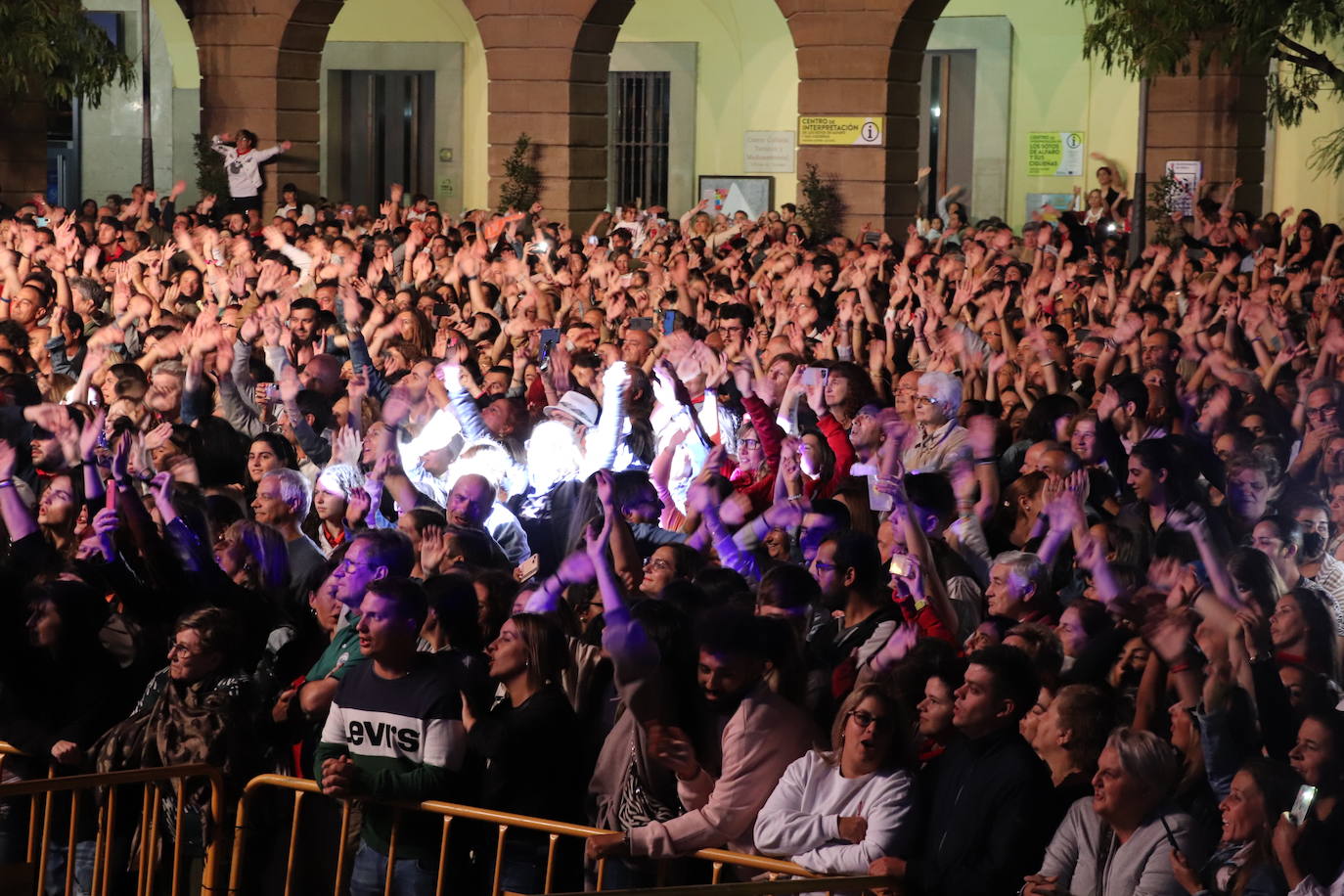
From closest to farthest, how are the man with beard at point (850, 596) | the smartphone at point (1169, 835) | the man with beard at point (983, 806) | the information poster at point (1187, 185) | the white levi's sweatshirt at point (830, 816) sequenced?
the smartphone at point (1169, 835) < the man with beard at point (983, 806) < the white levi's sweatshirt at point (830, 816) < the man with beard at point (850, 596) < the information poster at point (1187, 185)

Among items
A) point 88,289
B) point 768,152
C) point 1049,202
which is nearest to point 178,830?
point 88,289

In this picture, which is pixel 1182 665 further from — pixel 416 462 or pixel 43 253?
pixel 43 253

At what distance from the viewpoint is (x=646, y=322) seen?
12.8m

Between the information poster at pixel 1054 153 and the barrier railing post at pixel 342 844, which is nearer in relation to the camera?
the barrier railing post at pixel 342 844

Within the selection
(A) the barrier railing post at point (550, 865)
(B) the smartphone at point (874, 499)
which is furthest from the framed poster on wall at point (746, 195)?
(A) the barrier railing post at point (550, 865)

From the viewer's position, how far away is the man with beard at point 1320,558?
6477mm

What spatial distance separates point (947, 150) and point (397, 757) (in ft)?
80.1

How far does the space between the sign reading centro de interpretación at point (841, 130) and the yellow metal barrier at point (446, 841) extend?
18866 millimetres

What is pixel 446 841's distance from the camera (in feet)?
17.4

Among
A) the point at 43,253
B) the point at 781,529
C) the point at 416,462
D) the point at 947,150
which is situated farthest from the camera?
the point at 947,150

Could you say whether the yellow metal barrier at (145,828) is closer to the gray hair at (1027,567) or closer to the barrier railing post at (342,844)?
the barrier railing post at (342,844)

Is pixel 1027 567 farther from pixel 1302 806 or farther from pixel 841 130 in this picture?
pixel 841 130

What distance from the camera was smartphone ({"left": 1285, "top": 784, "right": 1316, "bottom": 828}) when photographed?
173 inches

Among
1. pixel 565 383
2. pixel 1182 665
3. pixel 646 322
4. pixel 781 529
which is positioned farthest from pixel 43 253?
pixel 1182 665
